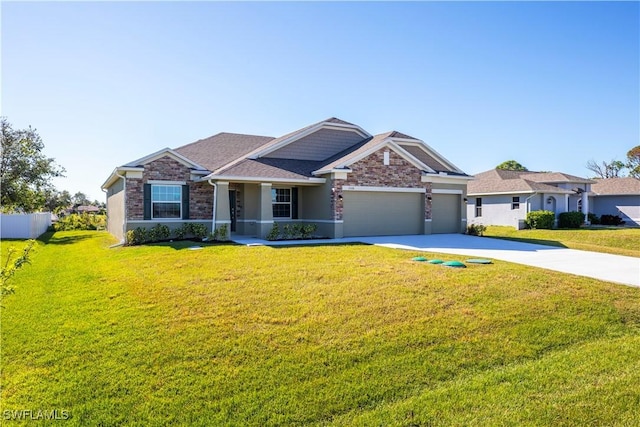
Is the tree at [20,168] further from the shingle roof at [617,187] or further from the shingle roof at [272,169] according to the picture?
the shingle roof at [617,187]

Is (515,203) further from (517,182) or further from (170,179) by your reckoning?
(170,179)

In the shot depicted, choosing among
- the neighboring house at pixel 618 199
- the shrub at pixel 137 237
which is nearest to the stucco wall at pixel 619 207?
the neighboring house at pixel 618 199

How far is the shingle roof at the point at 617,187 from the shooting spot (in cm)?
3352

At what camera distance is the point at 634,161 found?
55156 mm

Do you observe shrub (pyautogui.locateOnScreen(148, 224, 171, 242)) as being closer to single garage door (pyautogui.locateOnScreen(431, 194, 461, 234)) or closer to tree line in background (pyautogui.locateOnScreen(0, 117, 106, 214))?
single garage door (pyautogui.locateOnScreen(431, 194, 461, 234))

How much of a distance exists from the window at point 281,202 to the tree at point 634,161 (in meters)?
55.4

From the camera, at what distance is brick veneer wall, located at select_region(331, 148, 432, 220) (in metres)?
17.2

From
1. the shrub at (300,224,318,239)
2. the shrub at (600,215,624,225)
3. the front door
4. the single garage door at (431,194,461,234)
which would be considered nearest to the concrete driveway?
the shrub at (300,224,318,239)

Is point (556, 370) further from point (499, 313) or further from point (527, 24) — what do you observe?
point (527, 24)

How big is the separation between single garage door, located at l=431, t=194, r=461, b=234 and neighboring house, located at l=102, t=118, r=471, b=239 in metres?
0.05

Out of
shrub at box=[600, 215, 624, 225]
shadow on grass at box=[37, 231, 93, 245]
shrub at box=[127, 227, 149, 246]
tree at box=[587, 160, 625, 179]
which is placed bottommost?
shadow on grass at box=[37, 231, 93, 245]

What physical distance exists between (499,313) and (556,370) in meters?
1.70

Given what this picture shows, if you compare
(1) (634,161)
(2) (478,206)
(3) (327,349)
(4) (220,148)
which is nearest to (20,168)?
(4) (220,148)

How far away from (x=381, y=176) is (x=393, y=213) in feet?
6.53
